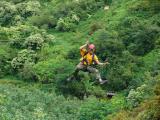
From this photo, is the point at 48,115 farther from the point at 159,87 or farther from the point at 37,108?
the point at 159,87

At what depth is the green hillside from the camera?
92.4 ft

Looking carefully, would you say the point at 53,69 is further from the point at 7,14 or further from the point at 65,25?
the point at 7,14

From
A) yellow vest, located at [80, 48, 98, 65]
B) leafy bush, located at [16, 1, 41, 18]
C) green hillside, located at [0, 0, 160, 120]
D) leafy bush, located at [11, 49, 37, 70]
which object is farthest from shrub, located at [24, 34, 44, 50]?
yellow vest, located at [80, 48, 98, 65]

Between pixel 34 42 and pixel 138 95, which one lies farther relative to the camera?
pixel 34 42

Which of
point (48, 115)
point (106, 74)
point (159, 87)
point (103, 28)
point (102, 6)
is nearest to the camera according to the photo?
point (159, 87)

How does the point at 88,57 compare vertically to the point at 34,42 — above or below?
above

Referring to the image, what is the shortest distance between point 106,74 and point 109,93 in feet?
4.43

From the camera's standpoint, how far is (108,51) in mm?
33438

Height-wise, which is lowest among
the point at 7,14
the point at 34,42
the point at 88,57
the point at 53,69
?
the point at 53,69

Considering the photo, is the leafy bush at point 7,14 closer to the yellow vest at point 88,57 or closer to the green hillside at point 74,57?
the green hillside at point 74,57

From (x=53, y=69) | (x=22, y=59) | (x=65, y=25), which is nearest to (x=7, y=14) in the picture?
(x=65, y=25)

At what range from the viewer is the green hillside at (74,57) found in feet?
92.4

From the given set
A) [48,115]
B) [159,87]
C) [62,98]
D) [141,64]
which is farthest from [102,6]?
[159,87]

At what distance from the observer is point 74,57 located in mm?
34719
